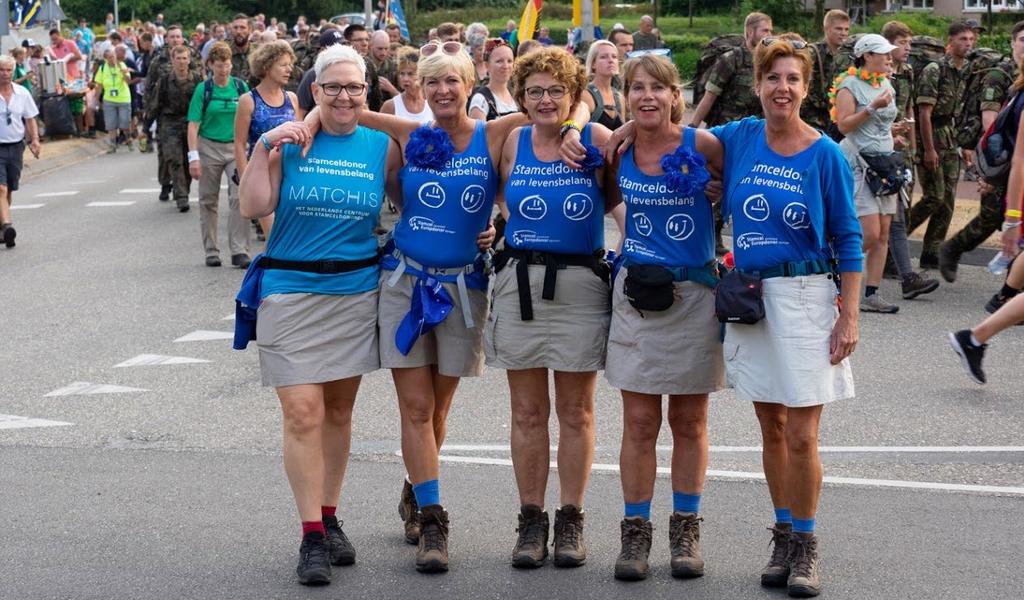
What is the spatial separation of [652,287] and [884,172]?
5.38 meters

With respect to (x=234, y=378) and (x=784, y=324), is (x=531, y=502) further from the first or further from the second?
(x=234, y=378)

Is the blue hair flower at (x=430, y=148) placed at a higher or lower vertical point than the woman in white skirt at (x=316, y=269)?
higher

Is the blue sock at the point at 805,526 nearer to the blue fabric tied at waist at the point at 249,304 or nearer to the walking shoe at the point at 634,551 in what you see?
the walking shoe at the point at 634,551

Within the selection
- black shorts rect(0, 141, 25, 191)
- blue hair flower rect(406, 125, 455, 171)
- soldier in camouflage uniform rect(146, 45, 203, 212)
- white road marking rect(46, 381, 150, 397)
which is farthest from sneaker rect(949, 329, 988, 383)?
black shorts rect(0, 141, 25, 191)

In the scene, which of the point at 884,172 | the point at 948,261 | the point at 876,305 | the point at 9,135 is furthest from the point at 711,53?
the point at 9,135

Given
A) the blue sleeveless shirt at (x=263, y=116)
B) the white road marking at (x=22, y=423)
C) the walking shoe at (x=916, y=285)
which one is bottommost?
the white road marking at (x=22, y=423)

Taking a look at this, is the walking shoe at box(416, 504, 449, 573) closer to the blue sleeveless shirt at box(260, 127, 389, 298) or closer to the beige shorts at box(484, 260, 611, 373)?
the beige shorts at box(484, 260, 611, 373)

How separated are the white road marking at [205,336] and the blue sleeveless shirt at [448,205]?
5.08 m

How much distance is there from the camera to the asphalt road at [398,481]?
18.6ft

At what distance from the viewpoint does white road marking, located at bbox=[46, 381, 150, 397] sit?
916 cm

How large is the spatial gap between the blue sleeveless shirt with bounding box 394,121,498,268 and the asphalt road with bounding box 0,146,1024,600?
3.92 feet

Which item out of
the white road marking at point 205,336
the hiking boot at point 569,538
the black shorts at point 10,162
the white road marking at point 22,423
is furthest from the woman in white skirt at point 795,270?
the black shorts at point 10,162

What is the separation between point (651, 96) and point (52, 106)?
2504cm

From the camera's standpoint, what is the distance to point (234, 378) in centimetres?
949
